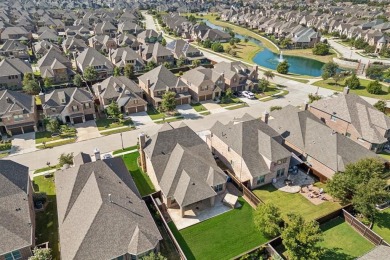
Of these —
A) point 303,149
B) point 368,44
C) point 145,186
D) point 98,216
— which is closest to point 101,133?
point 145,186

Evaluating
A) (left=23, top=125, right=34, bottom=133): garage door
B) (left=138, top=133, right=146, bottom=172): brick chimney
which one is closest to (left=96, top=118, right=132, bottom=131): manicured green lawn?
(left=23, top=125, right=34, bottom=133): garage door

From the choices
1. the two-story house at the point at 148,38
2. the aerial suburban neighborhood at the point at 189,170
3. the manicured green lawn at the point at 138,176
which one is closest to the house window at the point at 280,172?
the aerial suburban neighborhood at the point at 189,170

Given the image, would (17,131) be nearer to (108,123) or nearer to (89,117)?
(89,117)

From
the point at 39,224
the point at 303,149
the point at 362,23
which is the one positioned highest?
the point at 362,23

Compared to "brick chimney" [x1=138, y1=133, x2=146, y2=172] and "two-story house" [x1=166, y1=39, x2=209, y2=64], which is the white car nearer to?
"two-story house" [x1=166, y1=39, x2=209, y2=64]

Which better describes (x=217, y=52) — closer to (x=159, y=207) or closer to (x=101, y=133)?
(x=101, y=133)
